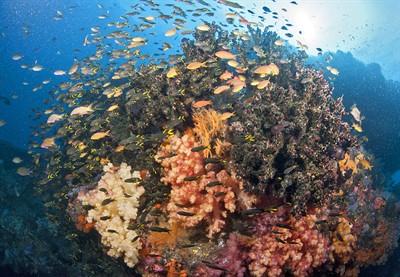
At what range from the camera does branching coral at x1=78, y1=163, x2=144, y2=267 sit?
626cm

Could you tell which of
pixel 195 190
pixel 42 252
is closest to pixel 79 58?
pixel 42 252

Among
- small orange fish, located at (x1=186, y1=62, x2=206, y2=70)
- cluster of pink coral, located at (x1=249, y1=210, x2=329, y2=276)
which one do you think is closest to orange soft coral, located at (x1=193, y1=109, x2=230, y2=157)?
small orange fish, located at (x1=186, y1=62, x2=206, y2=70)

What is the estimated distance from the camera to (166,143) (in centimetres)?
712

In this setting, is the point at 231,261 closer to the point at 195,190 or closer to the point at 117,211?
the point at 195,190

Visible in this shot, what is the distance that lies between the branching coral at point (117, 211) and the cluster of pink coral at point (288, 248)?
9.27ft

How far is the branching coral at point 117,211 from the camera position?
6262mm

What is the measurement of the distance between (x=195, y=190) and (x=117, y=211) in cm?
233

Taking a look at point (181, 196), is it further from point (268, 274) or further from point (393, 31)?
point (393, 31)

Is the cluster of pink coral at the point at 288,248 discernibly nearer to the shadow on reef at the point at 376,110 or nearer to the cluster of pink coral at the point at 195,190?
the cluster of pink coral at the point at 195,190

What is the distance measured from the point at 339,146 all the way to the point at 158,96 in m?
5.16

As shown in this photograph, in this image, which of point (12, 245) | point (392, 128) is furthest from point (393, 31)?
point (12, 245)

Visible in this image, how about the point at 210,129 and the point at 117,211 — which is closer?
the point at 117,211

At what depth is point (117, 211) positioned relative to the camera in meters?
6.79

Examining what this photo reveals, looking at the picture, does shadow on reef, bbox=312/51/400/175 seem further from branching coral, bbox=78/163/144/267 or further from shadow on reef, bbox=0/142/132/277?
shadow on reef, bbox=0/142/132/277
